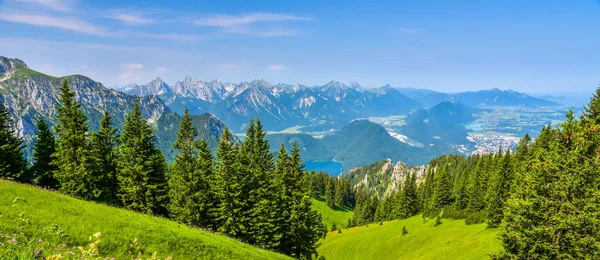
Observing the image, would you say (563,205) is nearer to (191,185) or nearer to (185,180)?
(191,185)

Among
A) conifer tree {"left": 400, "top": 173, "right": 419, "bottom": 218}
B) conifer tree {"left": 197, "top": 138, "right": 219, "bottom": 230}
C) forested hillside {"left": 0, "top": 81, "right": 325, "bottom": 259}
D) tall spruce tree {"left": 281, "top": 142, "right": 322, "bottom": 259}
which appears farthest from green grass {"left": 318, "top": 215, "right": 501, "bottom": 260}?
conifer tree {"left": 197, "top": 138, "right": 219, "bottom": 230}

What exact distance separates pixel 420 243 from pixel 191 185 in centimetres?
4845

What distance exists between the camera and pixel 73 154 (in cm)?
3934

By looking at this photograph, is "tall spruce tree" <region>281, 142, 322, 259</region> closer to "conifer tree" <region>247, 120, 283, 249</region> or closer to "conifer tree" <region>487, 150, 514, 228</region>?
"conifer tree" <region>247, 120, 283, 249</region>

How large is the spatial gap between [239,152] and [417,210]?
295 ft

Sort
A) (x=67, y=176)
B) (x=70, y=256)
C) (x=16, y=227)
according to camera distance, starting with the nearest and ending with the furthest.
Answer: (x=70, y=256)
(x=16, y=227)
(x=67, y=176)

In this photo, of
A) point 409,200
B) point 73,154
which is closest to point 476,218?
point 409,200

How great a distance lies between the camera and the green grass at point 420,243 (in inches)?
1869

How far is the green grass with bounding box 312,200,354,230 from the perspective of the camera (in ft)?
455

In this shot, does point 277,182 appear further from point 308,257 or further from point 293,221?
point 308,257

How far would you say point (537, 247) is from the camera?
942 inches

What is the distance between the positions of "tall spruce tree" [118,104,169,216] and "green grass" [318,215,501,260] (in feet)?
151

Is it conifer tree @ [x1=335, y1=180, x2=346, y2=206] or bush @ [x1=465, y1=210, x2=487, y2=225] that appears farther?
conifer tree @ [x1=335, y1=180, x2=346, y2=206]

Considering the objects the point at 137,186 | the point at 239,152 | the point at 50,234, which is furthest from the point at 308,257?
the point at 50,234
